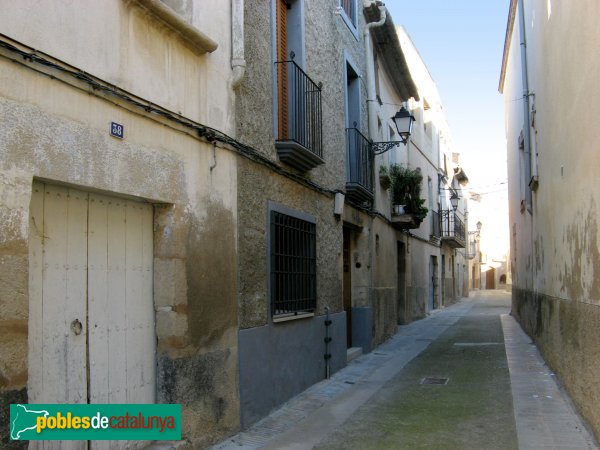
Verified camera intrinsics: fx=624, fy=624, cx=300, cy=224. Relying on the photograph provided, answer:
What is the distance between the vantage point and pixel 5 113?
11.3 ft

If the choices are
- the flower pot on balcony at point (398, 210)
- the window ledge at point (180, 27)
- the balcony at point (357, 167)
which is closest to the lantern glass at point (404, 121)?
the balcony at point (357, 167)

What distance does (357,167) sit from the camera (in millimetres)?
10953

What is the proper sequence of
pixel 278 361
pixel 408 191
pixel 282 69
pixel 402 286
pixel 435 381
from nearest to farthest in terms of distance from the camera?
pixel 278 361
pixel 282 69
pixel 435 381
pixel 408 191
pixel 402 286

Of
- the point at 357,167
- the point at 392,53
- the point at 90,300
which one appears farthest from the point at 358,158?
the point at 90,300

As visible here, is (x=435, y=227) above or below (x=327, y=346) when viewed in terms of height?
above

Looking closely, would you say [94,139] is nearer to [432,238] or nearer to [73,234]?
[73,234]

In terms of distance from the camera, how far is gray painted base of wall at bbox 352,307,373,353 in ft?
38.4

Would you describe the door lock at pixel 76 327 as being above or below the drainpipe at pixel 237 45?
below

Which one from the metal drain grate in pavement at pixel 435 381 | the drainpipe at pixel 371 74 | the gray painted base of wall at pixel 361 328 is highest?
the drainpipe at pixel 371 74

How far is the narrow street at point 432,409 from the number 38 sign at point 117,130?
2897 millimetres

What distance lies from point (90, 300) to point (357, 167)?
713 centimetres

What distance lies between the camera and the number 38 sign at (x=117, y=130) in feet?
14.4

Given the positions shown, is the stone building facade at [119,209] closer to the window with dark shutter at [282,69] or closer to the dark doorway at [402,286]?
the window with dark shutter at [282,69]

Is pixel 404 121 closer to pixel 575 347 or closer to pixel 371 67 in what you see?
pixel 371 67
